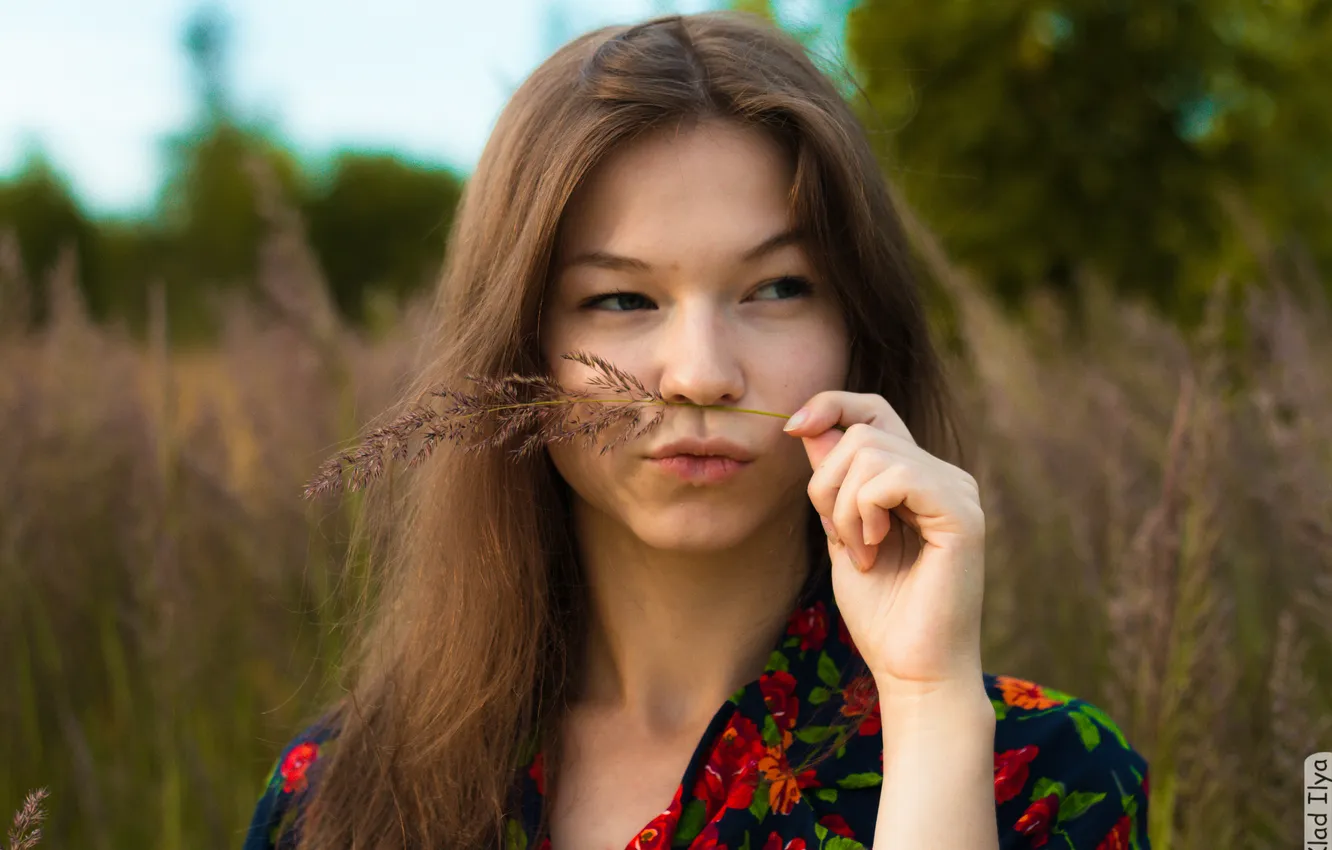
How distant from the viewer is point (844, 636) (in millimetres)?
1558

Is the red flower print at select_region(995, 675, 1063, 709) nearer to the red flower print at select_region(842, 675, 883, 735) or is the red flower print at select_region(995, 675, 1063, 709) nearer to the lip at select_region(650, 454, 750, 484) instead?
the red flower print at select_region(842, 675, 883, 735)

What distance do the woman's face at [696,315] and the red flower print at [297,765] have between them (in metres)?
0.62

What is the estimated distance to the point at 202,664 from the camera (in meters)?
2.42

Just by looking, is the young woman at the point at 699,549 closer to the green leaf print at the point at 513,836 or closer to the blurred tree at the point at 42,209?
the green leaf print at the point at 513,836

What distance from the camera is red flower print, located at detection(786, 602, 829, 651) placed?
154cm

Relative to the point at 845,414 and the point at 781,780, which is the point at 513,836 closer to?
the point at 781,780

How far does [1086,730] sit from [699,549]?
561mm

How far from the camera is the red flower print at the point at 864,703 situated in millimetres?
1462

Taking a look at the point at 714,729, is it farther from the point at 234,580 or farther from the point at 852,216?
the point at 234,580

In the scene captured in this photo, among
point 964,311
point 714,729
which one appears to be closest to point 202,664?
point 714,729

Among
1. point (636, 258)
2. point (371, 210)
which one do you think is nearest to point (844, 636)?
point (636, 258)

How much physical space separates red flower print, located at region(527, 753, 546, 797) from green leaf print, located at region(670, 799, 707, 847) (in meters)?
0.21

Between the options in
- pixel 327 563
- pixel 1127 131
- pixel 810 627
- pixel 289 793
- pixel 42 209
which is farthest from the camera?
pixel 42 209

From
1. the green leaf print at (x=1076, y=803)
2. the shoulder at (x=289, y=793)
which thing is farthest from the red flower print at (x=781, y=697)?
the shoulder at (x=289, y=793)
